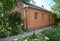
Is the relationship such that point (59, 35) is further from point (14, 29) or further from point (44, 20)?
point (44, 20)

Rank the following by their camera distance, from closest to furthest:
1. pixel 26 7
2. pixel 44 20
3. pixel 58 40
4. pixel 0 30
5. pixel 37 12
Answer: pixel 58 40 < pixel 0 30 < pixel 26 7 < pixel 37 12 < pixel 44 20

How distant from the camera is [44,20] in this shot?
26.3 m

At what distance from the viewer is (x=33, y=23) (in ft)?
69.3

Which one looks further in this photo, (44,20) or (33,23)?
(44,20)

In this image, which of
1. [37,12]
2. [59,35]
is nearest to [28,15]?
[37,12]

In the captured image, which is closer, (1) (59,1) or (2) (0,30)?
(1) (59,1)

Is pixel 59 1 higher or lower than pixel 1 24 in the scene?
higher

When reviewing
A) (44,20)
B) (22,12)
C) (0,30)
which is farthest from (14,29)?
(44,20)

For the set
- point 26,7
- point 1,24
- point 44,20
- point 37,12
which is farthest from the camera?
point 44,20

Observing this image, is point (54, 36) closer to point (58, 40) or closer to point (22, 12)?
point (58, 40)

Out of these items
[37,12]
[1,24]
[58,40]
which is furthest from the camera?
[37,12]

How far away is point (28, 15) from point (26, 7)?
3.28 feet

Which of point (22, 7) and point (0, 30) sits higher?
point (22, 7)

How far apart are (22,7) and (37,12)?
101 inches
